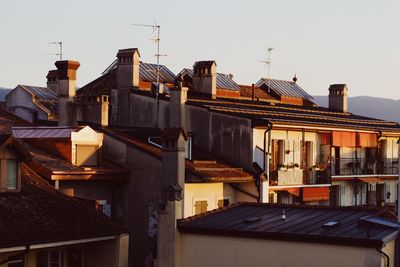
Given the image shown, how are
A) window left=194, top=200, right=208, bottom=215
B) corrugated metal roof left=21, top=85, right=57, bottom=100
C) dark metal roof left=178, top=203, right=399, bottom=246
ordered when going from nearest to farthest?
dark metal roof left=178, top=203, right=399, bottom=246, window left=194, top=200, right=208, bottom=215, corrugated metal roof left=21, top=85, right=57, bottom=100

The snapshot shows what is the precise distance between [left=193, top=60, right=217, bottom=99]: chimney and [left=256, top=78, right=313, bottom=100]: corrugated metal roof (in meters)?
13.0

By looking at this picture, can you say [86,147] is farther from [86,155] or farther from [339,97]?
[339,97]

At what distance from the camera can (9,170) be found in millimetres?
32219

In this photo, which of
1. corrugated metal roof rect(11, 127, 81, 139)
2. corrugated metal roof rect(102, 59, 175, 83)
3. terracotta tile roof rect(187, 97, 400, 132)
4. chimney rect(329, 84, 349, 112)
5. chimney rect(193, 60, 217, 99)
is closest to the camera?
corrugated metal roof rect(11, 127, 81, 139)

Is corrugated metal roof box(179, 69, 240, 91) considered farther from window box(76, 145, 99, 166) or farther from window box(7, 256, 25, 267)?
window box(7, 256, 25, 267)

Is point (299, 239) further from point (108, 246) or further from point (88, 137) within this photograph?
point (88, 137)

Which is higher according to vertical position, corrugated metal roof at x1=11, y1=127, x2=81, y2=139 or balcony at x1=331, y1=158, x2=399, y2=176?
corrugated metal roof at x1=11, y1=127, x2=81, y2=139

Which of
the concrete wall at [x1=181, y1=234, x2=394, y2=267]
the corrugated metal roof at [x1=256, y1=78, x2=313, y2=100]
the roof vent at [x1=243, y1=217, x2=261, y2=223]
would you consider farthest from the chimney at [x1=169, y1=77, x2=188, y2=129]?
the corrugated metal roof at [x1=256, y1=78, x2=313, y2=100]

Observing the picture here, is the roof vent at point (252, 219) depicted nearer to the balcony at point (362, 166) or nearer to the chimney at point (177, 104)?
the chimney at point (177, 104)

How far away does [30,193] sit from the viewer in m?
33.0

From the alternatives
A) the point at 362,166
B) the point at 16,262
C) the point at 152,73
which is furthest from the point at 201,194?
the point at 152,73

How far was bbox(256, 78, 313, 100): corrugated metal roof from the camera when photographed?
218ft

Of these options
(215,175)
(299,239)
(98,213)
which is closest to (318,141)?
(215,175)

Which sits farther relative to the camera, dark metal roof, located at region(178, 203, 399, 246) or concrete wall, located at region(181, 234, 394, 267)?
dark metal roof, located at region(178, 203, 399, 246)
